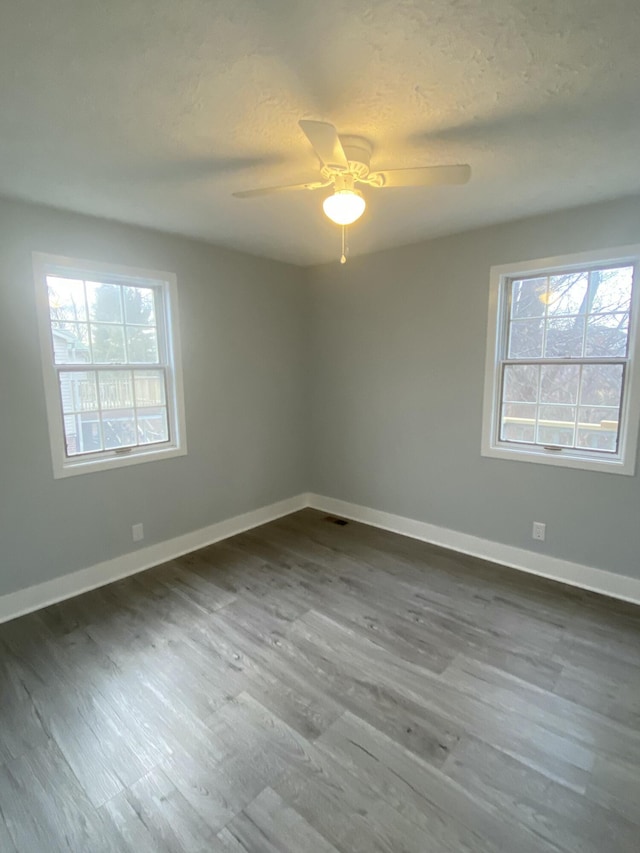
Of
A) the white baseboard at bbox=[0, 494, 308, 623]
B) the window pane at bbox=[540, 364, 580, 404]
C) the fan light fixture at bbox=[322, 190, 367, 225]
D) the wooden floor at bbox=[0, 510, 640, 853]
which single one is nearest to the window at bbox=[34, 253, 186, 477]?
the white baseboard at bbox=[0, 494, 308, 623]

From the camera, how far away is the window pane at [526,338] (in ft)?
9.62

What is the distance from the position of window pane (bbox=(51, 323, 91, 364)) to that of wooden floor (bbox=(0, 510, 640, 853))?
5.26 ft

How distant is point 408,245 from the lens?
3.38 meters

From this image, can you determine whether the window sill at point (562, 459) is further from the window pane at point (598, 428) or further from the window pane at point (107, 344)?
the window pane at point (107, 344)

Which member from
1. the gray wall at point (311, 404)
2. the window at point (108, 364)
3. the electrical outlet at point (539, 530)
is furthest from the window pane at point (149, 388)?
the electrical outlet at point (539, 530)

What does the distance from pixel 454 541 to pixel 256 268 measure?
2947 millimetres

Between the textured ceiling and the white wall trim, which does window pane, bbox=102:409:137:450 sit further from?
the textured ceiling

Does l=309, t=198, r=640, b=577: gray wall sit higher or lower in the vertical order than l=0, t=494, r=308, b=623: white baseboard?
higher

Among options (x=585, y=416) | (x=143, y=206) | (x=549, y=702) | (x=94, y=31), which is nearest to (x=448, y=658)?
(x=549, y=702)

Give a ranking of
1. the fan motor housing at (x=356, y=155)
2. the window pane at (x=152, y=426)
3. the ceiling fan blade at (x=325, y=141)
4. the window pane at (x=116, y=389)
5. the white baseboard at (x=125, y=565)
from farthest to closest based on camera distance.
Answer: the window pane at (x=152, y=426)
the window pane at (x=116, y=389)
the white baseboard at (x=125, y=565)
the fan motor housing at (x=356, y=155)
the ceiling fan blade at (x=325, y=141)

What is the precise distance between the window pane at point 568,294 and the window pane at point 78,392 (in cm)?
323

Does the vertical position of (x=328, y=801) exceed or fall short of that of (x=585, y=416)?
it falls short

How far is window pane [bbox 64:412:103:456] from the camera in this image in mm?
2775

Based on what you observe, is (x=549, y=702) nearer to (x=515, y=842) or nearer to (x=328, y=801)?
(x=515, y=842)
